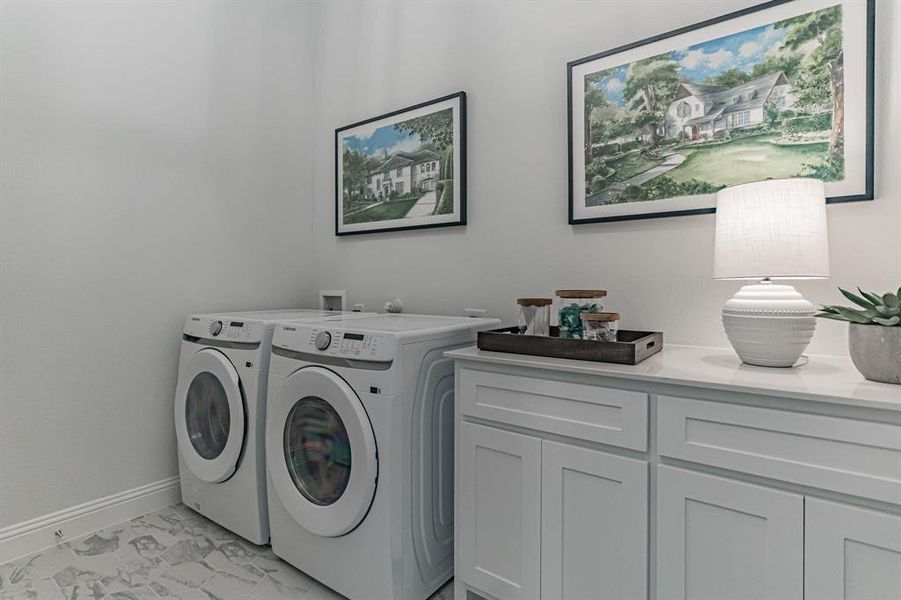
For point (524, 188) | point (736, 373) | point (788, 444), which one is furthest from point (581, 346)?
point (524, 188)

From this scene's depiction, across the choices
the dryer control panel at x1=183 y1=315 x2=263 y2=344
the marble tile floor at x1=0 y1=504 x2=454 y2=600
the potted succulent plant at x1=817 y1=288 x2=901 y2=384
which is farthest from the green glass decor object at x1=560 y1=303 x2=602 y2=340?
the dryer control panel at x1=183 y1=315 x2=263 y2=344

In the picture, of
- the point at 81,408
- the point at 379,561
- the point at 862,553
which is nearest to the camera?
Answer: the point at 862,553

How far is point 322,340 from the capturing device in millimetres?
1560

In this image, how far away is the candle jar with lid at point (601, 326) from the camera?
1327 millimetres

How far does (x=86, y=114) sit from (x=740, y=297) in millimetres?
2529

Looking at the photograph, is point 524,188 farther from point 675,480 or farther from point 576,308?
point 675,480

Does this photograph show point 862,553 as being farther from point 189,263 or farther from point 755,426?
point 189,263

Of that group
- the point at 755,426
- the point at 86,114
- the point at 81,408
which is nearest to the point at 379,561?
the point at 755,426

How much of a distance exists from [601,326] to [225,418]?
1545mm

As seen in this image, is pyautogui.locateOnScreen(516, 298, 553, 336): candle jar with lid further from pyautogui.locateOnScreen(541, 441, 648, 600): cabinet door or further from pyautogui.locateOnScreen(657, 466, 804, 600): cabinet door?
pyautogui.locateOnScreen(657, 466, 804, 600): cabinet door

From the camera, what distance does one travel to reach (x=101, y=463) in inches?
77.4

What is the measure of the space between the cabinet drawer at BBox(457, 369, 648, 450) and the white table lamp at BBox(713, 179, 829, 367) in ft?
1.19

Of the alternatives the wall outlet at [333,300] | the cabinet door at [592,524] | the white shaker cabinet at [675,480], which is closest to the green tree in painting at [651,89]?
the white shaker cabinet at [675,480]

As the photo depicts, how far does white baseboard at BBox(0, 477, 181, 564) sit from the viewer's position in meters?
1.73
